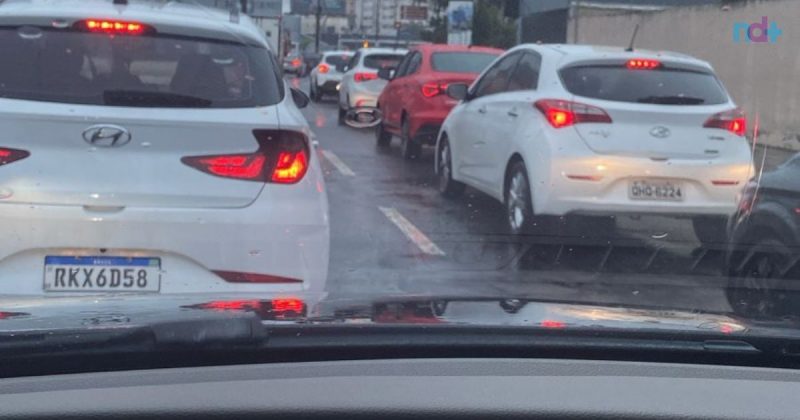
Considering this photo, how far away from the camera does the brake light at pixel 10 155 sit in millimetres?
4738

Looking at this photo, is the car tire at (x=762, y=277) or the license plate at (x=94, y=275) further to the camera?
the car tire at (x=762, y=277)

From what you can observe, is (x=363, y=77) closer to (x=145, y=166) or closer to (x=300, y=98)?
(x=300, y=98)

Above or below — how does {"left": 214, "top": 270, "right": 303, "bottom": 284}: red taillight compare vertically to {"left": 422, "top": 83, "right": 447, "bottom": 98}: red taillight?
above

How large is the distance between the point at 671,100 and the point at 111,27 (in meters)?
4.48

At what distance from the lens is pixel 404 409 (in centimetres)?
208

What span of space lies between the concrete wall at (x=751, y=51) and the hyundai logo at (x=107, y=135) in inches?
479

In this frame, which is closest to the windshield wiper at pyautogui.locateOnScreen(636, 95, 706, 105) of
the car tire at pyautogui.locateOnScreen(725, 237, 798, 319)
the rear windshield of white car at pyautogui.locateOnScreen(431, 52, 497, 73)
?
the car tire at pyautogui.locateOnScreen(725, 237, 798, 319)

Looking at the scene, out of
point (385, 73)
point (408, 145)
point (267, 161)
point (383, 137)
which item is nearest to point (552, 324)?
point (267, 161)

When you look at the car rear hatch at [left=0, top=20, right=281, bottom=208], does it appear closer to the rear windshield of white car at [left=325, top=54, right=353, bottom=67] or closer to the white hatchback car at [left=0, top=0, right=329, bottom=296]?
the white hatchback car at [left=0, top=0, right=329, bottom=296]

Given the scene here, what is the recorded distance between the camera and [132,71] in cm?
518

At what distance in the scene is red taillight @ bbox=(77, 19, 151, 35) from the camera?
5289 mm

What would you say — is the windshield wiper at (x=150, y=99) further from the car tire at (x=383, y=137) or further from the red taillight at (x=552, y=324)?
the car tire at (x=383, y=137)

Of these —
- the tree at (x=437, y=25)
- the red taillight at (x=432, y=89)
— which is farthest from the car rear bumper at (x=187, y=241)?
the tree at (x=437, y=25)

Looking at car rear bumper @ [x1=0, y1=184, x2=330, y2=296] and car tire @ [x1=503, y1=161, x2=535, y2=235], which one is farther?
car tire @ [x1=503, y1=161, x2=535, y2=235]
